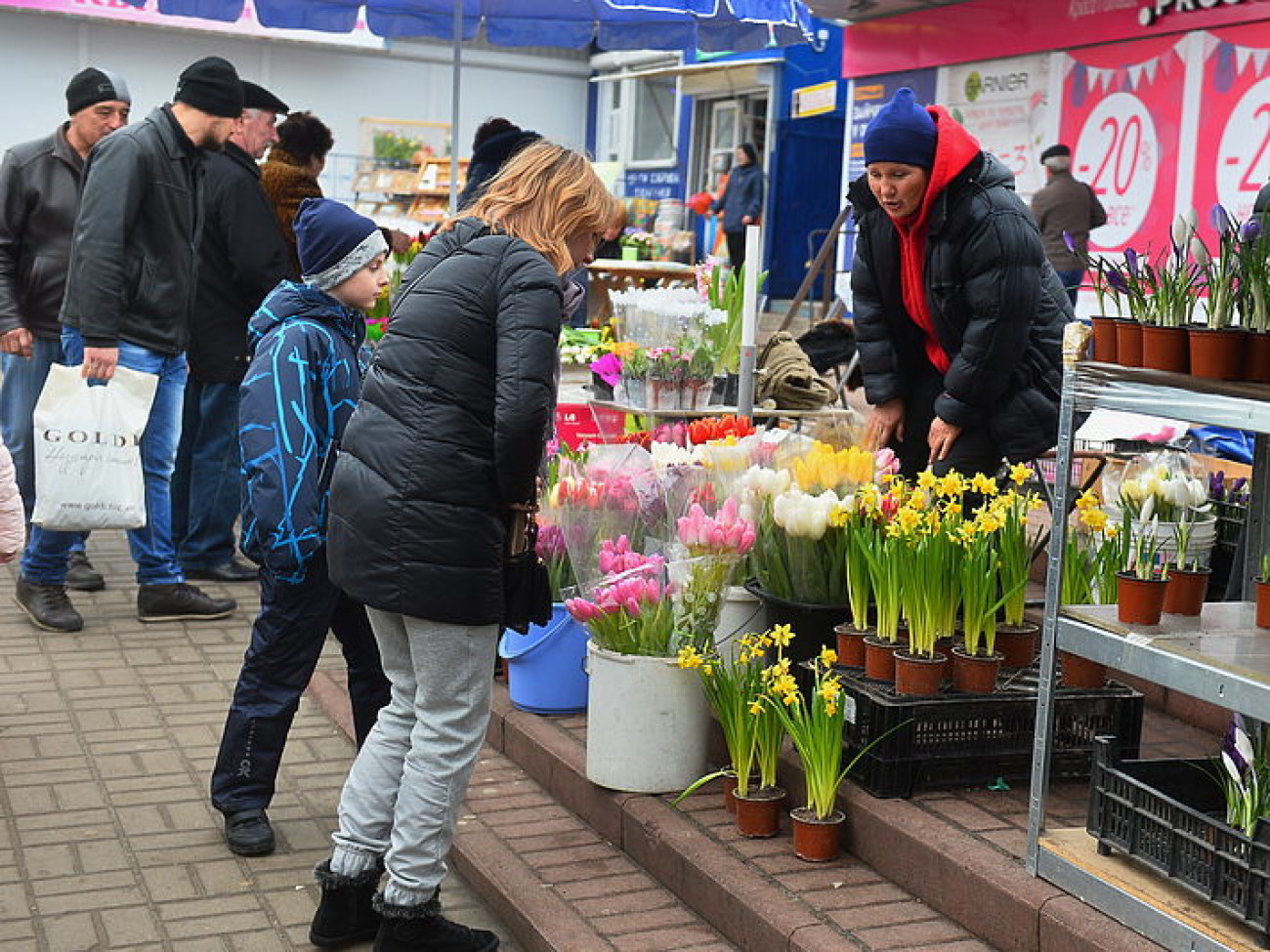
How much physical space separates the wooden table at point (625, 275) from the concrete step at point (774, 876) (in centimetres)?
697

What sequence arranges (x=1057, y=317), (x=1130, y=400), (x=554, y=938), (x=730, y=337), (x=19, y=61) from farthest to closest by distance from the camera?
(x=19, y=61)
(x=730, y=337)
(x=1057, y=317)
(x=554, y=938)
(x=1130, y=400)

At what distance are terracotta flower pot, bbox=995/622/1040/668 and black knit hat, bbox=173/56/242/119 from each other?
3.68 metres

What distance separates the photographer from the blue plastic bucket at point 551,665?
4.98 metres

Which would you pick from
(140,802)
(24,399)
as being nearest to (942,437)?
(140,802)

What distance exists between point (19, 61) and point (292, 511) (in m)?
26.0

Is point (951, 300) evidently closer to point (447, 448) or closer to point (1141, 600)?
point (1141, 600)

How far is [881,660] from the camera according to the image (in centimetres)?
408

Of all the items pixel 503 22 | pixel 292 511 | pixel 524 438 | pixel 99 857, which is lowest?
pixel 99 857

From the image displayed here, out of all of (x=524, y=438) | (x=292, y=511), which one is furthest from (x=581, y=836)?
(x=524, y=438)

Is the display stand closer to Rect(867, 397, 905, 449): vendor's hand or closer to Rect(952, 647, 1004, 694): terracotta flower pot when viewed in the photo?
Rect(952, 647, 1004, 694): terracotta flower pot

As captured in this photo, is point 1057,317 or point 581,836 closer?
point 581,836

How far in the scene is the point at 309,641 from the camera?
4.26 meters

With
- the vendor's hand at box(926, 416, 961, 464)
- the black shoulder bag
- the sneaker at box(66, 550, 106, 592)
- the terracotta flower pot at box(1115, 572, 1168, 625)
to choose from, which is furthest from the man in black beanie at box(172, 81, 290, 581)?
the terracotta flower pot at box(1115, 572, 1168, 625)

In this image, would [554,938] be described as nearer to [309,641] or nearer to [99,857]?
[309,641]
